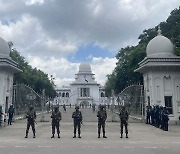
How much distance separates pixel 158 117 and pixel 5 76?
43.2ft

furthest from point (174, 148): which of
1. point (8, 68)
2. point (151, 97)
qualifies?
point (8, 68)

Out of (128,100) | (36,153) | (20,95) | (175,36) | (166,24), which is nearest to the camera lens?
(36,153)

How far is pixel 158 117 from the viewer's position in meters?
18.3

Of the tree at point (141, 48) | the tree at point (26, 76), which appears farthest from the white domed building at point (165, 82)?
the tree at point (26, 76)

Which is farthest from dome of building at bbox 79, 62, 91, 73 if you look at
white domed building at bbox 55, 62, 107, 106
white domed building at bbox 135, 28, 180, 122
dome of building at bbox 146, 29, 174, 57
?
white domed building at bbox 135, 28, 180, 122

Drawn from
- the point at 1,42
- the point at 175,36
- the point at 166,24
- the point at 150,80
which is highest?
the point at 166,24

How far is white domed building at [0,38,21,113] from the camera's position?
67.9 feet

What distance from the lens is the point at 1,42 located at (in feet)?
74.6

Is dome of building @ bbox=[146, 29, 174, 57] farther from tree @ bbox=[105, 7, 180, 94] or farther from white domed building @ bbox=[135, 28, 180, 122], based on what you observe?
tree @ bbox=[105, 7, 180, 94]

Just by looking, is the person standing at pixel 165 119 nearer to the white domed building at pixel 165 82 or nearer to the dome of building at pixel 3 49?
the white domed building at pixel 165 82

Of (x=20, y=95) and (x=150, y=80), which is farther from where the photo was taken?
(x=20, y=95)

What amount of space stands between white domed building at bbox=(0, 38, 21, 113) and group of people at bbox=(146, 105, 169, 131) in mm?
12103

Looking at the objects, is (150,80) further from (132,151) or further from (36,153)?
(36,153)

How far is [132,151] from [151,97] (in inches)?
516
